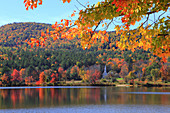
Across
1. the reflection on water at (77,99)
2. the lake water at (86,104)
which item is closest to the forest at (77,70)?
the reflection on water at (77,99)

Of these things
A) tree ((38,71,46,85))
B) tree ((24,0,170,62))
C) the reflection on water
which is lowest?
the reflection on water

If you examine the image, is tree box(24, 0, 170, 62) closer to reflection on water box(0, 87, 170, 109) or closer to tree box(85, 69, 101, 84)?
reflection on water box(0, 87, 170, 109)

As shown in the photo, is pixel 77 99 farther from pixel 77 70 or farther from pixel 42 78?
pixel 77 70

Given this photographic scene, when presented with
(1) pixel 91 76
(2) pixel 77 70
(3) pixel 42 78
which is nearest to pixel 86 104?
(1) pixel 91 76

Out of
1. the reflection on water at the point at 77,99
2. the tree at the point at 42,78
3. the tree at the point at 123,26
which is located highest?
the tree at the point at 123,26

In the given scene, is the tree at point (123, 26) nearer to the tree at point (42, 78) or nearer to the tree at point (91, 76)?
the tree at point (91, 76)

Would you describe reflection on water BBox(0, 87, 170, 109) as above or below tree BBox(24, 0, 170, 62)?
below

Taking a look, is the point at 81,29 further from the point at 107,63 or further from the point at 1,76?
the point at 107,63

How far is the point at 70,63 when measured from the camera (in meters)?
169

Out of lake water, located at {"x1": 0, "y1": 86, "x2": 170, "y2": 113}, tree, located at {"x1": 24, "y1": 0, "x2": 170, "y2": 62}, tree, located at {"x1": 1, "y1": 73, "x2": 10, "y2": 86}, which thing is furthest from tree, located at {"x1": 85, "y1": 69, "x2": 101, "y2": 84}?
tree, located at {"x1": 24, "y1": 0, "x2": 170, "y2": 62}

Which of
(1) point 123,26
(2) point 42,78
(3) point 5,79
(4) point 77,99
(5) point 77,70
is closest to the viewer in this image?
(1) point 123,26

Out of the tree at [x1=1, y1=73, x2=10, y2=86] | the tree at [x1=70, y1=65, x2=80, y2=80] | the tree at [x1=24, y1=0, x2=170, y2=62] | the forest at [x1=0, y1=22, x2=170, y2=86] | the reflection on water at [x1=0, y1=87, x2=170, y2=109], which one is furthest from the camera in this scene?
the tree at [x1=70, y1=65, x2=80, y2=80]

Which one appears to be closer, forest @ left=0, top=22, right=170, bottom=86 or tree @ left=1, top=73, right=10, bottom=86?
tree @ left=1, top=73, right=10, bottom=86

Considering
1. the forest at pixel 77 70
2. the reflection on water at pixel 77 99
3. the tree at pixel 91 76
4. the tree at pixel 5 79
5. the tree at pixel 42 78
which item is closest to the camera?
the reflection on water at pixel 77 99
